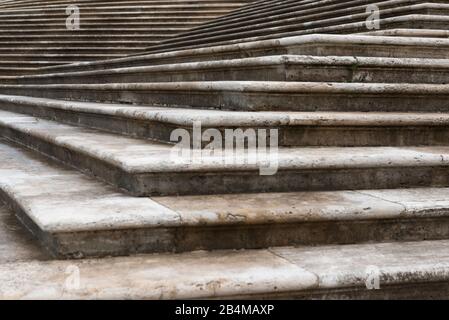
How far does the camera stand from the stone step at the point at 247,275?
1.74m

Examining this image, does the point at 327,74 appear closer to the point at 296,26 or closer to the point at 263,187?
the point at 263,187

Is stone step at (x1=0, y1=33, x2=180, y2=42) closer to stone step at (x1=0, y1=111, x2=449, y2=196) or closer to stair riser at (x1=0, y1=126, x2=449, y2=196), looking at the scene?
stone step at (x1=0, y1=111, x2=449, y2=196)

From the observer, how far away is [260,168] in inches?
94.8

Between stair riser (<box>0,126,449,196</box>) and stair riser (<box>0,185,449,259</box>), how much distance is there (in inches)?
12.0

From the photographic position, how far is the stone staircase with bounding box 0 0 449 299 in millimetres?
1914

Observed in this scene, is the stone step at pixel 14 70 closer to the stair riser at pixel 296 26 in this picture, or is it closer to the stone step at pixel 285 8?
the stair riser at pixel 296 26

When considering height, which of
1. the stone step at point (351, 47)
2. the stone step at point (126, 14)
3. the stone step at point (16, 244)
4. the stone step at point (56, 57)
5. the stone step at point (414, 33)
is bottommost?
the stone step at point (16, 244)

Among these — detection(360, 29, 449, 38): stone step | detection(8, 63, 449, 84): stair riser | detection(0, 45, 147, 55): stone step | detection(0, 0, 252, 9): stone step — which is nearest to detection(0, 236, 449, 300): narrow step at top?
detection(8, 63, 449, 84): stair riser

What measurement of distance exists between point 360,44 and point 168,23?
271 inches

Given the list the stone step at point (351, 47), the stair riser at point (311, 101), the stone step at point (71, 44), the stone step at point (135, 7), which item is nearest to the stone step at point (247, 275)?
the stair riser at point (311, 101)

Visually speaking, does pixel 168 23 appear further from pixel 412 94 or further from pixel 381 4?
pixel 412 94

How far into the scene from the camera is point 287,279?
1.85 metres

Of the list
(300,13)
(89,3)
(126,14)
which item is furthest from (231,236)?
(89,3)
